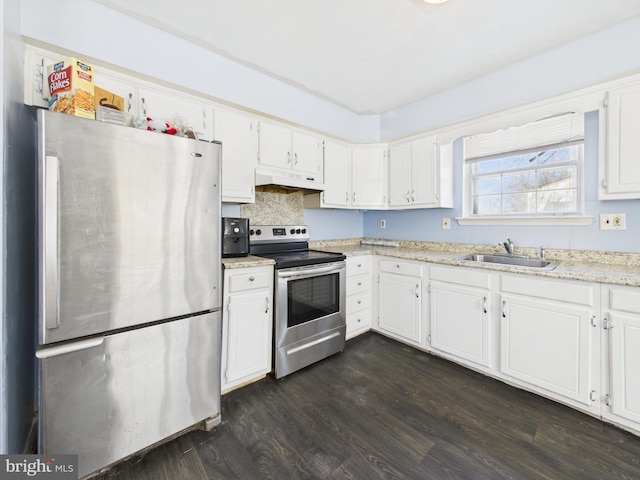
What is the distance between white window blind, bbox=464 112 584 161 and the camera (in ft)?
7.40

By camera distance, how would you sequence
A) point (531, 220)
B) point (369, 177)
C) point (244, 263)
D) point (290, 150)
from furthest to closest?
point (369, 177)
point (290, 150)
point (531, 220)
point (244, 263)

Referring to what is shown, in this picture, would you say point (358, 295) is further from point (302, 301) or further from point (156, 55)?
point (156, 55)

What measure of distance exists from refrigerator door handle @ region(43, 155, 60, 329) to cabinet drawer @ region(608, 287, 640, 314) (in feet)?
9.46

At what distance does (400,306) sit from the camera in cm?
274

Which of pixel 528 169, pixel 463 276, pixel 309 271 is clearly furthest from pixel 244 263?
pixel 528 169

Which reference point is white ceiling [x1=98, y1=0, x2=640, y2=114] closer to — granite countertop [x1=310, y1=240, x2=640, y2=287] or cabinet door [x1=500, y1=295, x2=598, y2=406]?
granite countertop [x1=310, y1=240, x2=640, y2=287]

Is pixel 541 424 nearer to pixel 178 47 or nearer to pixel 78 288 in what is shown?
pixel 78 288

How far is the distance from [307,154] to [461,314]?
2.07 m

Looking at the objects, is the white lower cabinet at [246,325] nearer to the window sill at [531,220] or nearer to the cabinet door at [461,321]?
the cabinet door at [461,321]

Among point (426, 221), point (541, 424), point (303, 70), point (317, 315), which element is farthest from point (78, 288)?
point (426, 221)

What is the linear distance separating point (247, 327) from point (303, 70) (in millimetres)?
2300

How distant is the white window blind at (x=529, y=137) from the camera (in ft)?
7.40

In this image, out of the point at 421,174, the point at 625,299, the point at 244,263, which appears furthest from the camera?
the point at 421,174

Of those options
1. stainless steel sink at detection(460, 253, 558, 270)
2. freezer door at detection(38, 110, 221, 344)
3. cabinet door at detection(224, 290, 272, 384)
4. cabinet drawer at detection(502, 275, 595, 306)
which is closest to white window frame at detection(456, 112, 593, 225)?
stainless steel sink at detection(460, 253, 558, 270)
